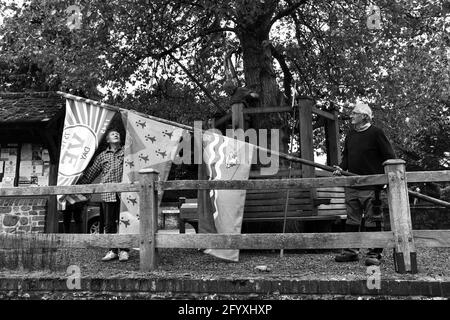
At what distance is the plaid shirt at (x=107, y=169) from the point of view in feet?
20.5

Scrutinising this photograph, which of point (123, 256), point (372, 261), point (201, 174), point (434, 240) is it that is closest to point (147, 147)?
point (201, 174)

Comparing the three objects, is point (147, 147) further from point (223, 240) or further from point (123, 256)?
point (223, 240)

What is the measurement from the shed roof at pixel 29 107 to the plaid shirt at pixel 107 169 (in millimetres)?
2818

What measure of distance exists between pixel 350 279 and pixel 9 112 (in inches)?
304

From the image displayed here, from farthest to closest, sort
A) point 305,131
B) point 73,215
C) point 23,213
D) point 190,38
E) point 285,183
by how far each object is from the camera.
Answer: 1. point 190,38
2. point 23,213
3. point 73,215
4. point 305,131
5. point 285,183

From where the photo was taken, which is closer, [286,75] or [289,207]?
[289,207]

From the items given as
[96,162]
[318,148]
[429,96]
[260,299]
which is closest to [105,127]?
[96,162]

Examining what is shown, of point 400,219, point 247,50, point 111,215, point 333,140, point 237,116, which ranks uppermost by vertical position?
point 247,50

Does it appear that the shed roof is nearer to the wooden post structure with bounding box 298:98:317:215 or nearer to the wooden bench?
the wooden bench

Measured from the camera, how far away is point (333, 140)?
8.95m

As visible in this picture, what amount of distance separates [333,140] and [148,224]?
5184 mm

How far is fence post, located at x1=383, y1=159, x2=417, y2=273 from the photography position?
432 cm

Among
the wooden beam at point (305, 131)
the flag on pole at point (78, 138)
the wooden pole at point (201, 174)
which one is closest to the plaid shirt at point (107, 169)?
the flag on pole at point (78, 138)

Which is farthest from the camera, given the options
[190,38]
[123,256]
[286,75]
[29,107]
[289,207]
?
[286,75]
